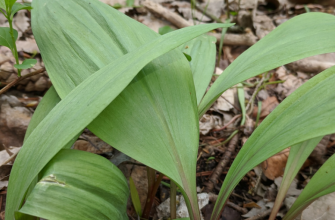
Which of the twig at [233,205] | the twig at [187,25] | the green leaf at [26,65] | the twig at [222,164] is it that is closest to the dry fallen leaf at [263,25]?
the twig at [187,25]

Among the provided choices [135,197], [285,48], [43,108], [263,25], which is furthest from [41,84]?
[263,25]

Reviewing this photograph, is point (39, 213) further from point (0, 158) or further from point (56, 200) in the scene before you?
point (0, 158)

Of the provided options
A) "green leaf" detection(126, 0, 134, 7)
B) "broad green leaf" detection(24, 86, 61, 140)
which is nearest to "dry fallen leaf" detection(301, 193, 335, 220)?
"broad green leaf" detection(24, 86, 61, 140)

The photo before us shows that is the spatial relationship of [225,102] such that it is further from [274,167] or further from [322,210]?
[322,210]

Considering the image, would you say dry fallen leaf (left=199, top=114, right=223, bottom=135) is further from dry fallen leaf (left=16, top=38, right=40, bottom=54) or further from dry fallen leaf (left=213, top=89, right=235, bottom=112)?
dry fallen leaf (left=16, top=38, right=40, bottom=54)

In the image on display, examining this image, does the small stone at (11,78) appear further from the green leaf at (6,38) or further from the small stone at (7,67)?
the green leaf at (6,38)

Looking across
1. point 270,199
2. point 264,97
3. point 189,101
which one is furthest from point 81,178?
point 264,97

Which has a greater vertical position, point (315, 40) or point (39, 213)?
point (315, 40)

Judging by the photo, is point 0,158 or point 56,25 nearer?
point 56,25
